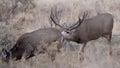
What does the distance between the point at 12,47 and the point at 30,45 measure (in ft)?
2.34

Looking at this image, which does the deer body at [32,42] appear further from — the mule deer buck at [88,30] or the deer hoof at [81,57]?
the deer hoof at [81,57]

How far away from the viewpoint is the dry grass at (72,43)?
426 inches

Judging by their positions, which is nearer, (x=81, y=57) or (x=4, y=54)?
(x=4, y=54)

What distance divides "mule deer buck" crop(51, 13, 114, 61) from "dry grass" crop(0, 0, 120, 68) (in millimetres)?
359

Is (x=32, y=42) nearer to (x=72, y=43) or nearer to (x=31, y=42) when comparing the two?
(x=31, y=42)

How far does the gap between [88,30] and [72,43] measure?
36.2 inches

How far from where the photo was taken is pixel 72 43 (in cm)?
1385

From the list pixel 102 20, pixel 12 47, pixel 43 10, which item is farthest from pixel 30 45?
pixel 43 10

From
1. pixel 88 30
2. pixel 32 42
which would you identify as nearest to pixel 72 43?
pixel 88 30

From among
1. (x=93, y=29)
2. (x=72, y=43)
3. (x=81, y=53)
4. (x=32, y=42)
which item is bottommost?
(x=72, y=43)

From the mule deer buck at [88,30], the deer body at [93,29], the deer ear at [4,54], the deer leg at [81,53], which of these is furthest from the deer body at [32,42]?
the deer body at [93,29]

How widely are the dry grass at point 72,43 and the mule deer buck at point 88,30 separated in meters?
0.36

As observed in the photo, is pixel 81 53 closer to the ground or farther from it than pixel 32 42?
closer to the ground

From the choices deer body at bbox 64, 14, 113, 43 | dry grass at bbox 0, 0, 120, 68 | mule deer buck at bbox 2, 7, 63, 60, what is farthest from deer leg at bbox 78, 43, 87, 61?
mule deer buck at bbox 2, 7, 63, 60
